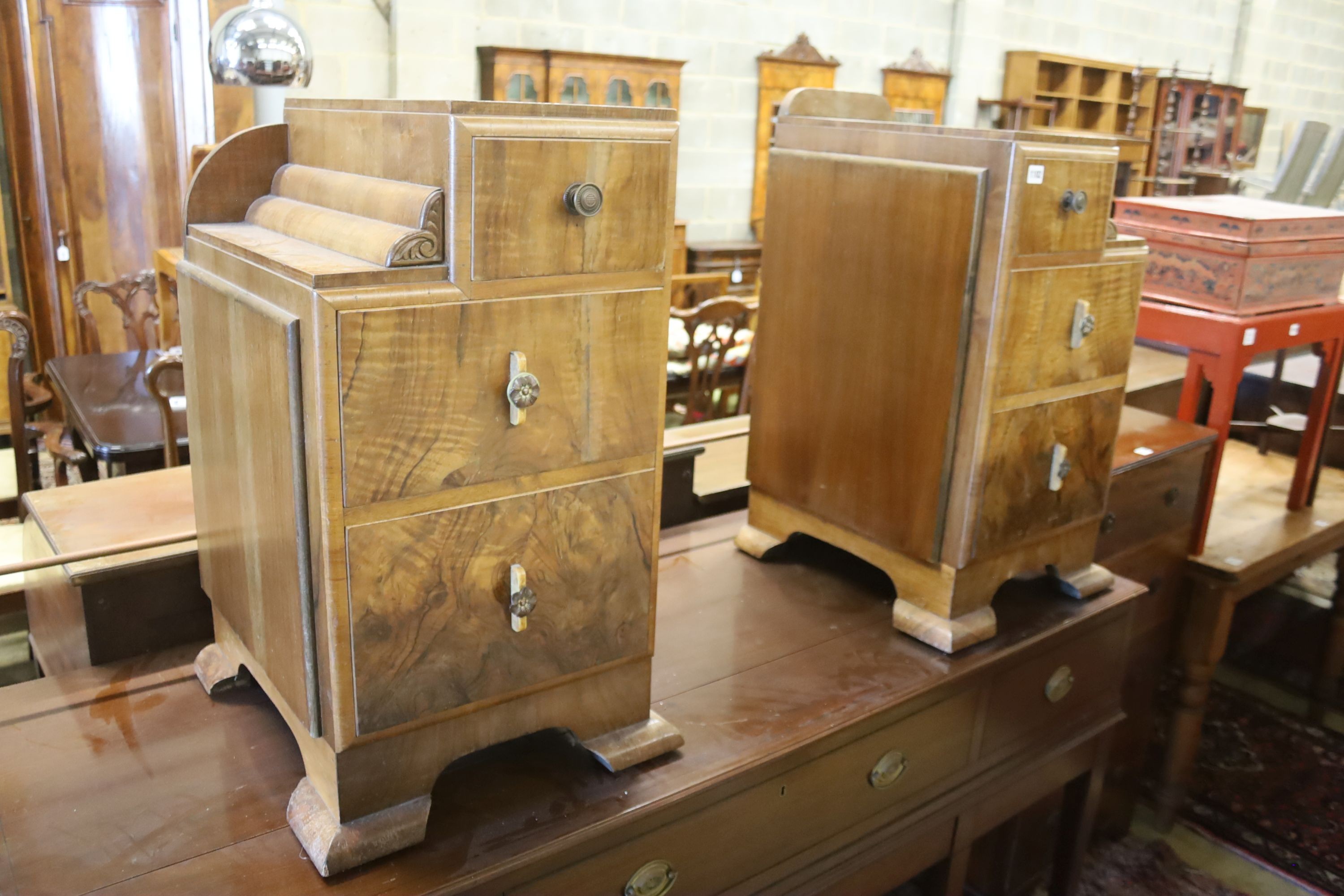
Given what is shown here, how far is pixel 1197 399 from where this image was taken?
238 centimetres

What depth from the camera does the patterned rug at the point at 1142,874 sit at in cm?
229

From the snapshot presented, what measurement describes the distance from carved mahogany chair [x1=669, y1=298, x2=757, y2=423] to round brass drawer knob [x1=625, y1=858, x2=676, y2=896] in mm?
2239

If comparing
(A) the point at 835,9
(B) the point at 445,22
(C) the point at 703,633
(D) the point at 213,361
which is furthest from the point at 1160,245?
(A) the point at 835,9

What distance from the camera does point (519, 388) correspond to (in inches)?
37.4

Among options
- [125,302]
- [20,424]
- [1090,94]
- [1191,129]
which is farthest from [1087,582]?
[1191,129]

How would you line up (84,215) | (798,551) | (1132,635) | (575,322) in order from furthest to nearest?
(84,215) → (1132,635) → (798,551) → (575,322)

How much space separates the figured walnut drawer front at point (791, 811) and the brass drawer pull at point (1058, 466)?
0.31 m

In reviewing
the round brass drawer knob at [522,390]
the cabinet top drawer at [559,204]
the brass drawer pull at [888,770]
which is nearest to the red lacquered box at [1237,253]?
the brass drawer pull at [888,770]

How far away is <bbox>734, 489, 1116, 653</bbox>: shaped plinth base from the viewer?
4.77ft

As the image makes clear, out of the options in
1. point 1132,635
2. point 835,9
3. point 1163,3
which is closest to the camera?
point 1132,635

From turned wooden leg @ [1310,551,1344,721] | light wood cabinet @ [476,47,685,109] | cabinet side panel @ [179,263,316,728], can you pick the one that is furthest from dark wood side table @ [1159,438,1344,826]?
light wood cabinet @ [476,47,685,109]

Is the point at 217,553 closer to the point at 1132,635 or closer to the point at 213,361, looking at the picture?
the point at 213,361

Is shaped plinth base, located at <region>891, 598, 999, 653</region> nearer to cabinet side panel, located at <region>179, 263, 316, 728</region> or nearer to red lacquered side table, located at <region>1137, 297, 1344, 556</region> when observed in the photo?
cabinet side panel, located at <region>179, 263, 316, 728</region>

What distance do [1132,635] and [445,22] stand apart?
415 centimetres
